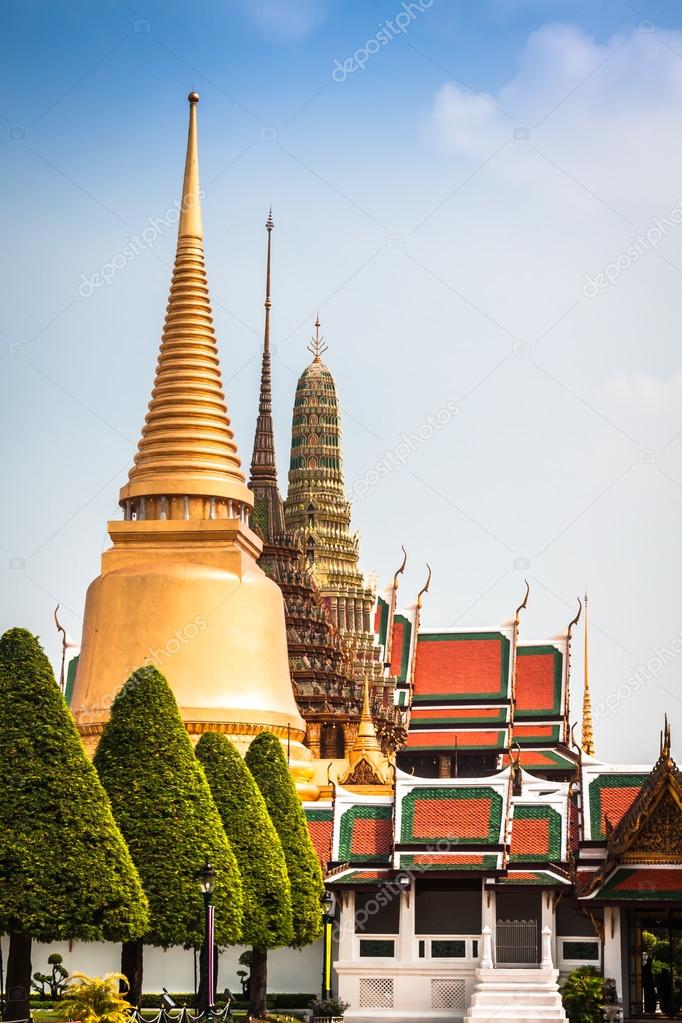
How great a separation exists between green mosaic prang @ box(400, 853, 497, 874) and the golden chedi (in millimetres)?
12636

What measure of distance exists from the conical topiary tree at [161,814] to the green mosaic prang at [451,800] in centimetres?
1062

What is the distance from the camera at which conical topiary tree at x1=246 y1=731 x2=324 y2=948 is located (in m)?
41.1

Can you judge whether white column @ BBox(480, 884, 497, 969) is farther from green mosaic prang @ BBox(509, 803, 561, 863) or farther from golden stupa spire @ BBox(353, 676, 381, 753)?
golden stupa spire @ BBox(353, 676, 381, 753)

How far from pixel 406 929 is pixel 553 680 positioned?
33.9 m

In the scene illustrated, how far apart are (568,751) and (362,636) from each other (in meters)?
9.16

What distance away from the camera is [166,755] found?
3450 centimetres

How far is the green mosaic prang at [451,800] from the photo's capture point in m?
45.1

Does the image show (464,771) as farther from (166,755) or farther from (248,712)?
(166,755)

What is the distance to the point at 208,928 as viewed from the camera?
32.0 meters

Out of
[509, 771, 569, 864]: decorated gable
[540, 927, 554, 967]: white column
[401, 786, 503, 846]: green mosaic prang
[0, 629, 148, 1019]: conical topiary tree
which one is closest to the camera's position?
[0, 629, 148, 1019]: conical topiary tree

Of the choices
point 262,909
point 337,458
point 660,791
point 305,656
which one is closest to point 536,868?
point 660,791

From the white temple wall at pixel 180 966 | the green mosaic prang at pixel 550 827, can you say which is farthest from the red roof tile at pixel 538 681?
the white temple wall at pixel 180 966

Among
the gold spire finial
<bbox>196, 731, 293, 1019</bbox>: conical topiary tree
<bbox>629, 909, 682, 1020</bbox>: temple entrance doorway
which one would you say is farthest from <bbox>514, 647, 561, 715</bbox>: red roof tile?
<bbox>196, 731, 293, 1019</bbox>: conical topiary tree

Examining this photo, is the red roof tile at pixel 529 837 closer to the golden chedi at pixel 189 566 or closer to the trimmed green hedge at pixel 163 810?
the trimmed green hedge at pixel 163 810
